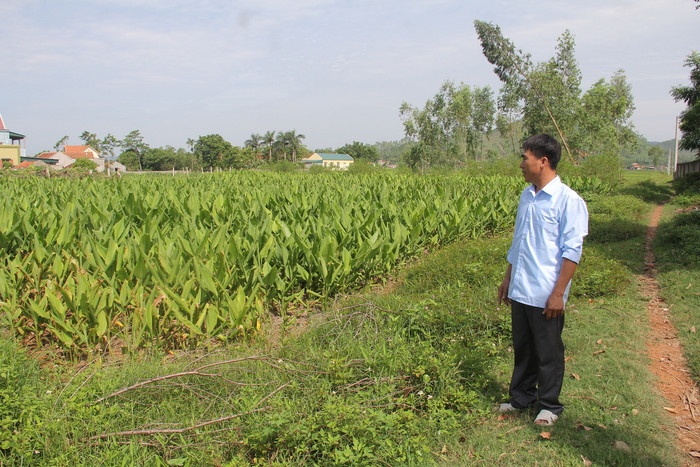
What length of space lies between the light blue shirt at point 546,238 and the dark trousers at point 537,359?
0.14 meters

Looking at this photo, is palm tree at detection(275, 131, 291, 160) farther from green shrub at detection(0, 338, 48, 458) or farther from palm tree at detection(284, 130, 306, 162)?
green shrub at detection(0, 338, 48, 458)

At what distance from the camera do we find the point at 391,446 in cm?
273

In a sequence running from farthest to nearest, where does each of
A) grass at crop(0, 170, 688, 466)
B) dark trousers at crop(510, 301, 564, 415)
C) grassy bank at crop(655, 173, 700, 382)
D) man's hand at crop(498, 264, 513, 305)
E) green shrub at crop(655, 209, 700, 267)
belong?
green shrub at crop(655, 209, 700, 267), grassy bank at crop(655, 173, 700, 382), man's hand at crop(498, 264, 513, 305), dark trousers at crop(510, 301, 564, 415), grass at crop(0, 170, 688, 466)

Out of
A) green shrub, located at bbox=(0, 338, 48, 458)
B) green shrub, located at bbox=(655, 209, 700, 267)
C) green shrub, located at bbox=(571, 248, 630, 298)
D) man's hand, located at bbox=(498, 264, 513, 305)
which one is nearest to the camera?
green shrub, located at bbox=(0, 338, 48, 458)

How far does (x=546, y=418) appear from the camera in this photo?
314cm

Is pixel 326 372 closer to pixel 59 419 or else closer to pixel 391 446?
pixel 391 446

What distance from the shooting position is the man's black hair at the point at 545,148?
3031mm

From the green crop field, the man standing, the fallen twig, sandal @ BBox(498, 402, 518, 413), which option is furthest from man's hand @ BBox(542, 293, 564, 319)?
the green crop field

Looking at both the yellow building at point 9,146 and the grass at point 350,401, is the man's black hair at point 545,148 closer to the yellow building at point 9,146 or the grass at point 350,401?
the grass at point 350,401

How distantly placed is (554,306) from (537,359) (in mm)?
412

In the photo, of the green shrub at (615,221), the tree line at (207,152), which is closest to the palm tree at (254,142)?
the tree line at (207,152)

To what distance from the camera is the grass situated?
108 inches

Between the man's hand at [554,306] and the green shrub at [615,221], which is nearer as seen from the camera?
the man's hand at [554,306]

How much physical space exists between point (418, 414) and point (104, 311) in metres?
2.61
